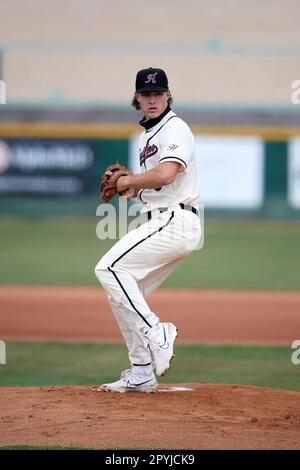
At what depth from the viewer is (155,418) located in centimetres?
567

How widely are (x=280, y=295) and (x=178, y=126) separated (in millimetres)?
7000

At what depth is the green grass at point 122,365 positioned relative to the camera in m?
7.94

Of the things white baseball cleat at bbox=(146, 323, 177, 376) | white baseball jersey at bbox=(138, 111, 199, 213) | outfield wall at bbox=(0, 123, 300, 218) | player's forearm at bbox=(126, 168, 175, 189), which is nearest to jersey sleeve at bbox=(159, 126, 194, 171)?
white baseball jersey at bbox=(138, 111, 199, 213)

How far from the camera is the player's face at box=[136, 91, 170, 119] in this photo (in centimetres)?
628

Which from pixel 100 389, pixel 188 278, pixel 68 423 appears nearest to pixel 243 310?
pixel 188 278

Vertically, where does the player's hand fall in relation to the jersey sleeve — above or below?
below

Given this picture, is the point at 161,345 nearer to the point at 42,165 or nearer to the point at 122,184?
the point at 122,184

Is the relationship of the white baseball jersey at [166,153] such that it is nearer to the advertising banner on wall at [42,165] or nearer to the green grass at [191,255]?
the green grass at [191,255]

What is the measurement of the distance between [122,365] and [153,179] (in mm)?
3174

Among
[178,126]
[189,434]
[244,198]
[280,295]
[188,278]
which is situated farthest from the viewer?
[244,198]

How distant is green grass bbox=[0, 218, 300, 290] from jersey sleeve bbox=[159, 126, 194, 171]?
25.2 ft

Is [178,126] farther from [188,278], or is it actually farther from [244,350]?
[188,278]

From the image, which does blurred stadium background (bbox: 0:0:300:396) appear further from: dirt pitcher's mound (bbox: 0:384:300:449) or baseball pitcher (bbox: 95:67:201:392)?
baseball pitcher (bbox: 95:67:201:392)
